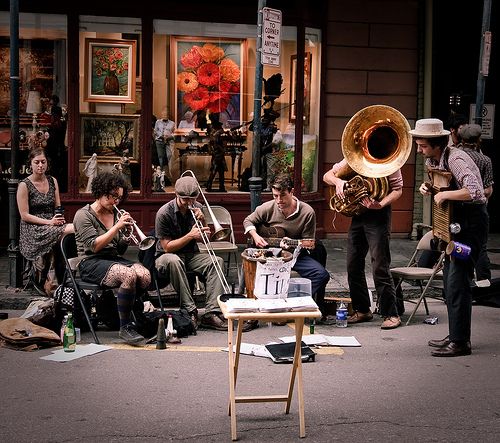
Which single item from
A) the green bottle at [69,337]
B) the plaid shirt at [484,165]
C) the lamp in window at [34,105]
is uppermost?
the lamp in window at [34,105]

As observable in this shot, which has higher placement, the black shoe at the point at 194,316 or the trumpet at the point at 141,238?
the trumpet at the point at 141,238

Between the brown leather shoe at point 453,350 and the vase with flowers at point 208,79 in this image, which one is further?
the vase with flowers at point 208,79

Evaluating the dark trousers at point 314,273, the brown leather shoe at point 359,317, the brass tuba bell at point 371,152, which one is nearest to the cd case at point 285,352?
the dark trousers at point 314,273

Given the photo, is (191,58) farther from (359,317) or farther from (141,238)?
(359,317)

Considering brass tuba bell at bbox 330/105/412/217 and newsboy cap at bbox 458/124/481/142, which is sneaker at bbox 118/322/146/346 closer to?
brass tuba bell at bbox 330/105/412/217

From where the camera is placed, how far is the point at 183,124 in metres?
12.9

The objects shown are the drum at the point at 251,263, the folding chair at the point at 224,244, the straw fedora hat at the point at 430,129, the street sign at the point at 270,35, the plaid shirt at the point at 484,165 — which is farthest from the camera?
the folding chair at the point at 224,244

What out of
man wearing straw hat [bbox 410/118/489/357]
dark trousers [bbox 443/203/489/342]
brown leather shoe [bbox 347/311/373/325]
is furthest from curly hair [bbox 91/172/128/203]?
dark trousers [bbox 443/203/489/342]

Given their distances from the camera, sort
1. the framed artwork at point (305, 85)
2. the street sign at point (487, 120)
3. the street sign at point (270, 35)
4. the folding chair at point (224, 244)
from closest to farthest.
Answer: the street sign at point (270, 35)
the folding chair at point (224, 244)
the street sign at point (487, 120)
the framed artwork at point (305, 85)

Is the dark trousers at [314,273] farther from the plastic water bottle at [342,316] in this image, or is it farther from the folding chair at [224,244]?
the folding chair at [224,244]

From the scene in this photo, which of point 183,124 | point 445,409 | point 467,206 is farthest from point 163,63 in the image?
point 445,409

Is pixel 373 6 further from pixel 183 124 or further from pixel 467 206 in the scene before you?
pixel 467 206

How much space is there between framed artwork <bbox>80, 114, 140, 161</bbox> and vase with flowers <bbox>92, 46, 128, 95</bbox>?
0.37 meters

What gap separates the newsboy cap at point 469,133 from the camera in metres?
10.0
